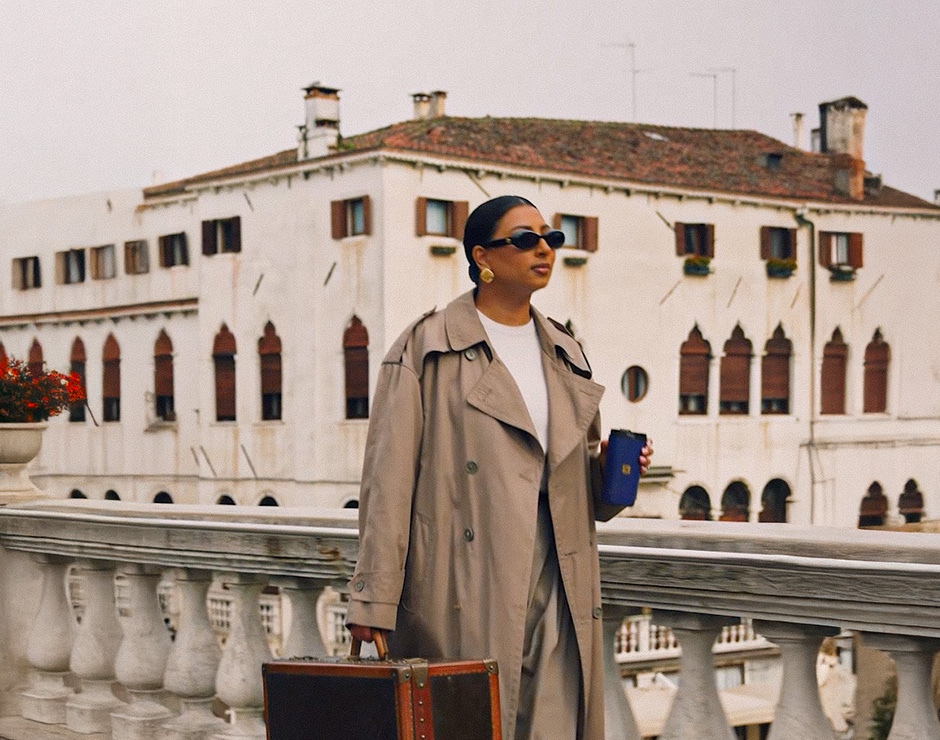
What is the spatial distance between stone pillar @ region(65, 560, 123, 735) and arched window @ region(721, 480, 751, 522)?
2988cm

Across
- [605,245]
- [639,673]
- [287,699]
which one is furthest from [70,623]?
[605,245]

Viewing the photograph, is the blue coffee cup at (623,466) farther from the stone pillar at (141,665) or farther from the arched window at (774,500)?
the arched window at (774,500)

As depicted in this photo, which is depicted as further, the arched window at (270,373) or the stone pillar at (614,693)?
the arched window at (270,373)


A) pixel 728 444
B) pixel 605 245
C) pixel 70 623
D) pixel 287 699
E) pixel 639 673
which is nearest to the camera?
pixel 287 699

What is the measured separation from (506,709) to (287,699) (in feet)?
1.47

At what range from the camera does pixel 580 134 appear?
33.3m

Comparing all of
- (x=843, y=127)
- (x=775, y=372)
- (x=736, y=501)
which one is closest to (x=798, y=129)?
(x=843, y=127)

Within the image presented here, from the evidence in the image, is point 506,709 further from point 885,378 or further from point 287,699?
point 885,378

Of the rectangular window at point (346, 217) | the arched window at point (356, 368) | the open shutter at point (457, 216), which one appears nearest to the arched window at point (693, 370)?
the open shutter at point (457, 216)

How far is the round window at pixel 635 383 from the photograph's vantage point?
31997 mm

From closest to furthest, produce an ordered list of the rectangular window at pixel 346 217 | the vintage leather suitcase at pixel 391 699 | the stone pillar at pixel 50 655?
the vintage leather suitcase at pixel 391 699 → the stone pillar at pixel 50 655 → the rectangular window at pixel 346 217

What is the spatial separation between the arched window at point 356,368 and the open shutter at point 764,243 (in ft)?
34.0

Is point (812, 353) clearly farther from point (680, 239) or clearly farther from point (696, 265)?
point (680, 239)

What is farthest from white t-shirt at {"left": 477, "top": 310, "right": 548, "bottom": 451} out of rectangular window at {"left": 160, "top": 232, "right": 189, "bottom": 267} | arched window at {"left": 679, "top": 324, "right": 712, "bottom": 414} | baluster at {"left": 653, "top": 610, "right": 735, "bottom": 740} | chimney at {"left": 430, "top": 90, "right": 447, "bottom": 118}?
chimney at {"left": 430, "top": 90, "right": 447, "bottom": 118}
